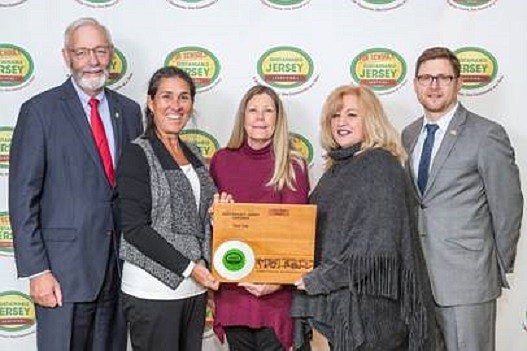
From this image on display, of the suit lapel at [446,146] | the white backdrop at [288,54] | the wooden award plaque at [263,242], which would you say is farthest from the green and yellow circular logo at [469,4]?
the wooden award plaque at [263,242]

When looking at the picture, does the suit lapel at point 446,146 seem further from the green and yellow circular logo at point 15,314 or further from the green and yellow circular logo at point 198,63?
the green and yellow circular logo at point 15,314

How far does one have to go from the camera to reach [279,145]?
2.29 metres

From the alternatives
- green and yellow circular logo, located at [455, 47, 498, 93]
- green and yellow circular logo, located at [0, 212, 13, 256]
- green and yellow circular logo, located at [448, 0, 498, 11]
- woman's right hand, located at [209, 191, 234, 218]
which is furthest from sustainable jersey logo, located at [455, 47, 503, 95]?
green and yellow circular logo, located at [0, 212, 13, 256]

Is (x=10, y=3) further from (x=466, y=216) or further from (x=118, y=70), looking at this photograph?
(x=466, y=216)

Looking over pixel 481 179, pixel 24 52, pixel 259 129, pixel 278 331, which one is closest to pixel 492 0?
pixel 481 179

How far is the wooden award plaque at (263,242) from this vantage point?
6.93 feet

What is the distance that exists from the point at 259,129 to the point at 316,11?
0.92m

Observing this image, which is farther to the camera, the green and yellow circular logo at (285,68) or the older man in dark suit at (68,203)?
the green and yellow circular logo at (285,68)

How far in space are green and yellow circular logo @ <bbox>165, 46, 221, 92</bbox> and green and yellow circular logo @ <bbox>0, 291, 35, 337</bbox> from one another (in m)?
1.31

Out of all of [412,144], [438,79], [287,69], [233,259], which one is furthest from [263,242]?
[287,69]

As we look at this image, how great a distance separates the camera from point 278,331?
2.21m

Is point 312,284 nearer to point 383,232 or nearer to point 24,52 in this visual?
point 383,232

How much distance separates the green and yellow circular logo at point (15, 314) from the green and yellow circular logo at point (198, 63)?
1308 millimetres

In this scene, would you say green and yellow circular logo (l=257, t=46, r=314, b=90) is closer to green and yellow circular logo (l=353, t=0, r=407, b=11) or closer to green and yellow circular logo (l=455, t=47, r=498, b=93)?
green and yellow circular logo (l=353, t=0, r=407, b=11)
